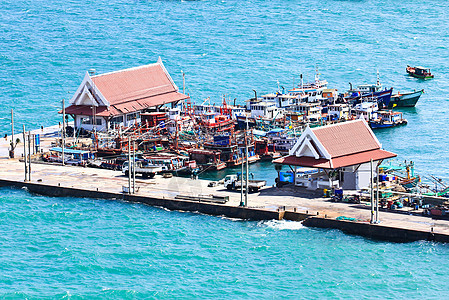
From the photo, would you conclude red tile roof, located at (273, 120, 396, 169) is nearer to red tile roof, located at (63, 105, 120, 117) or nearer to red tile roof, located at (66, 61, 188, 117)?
red tile roof, located at (63, 105, 120, 117)

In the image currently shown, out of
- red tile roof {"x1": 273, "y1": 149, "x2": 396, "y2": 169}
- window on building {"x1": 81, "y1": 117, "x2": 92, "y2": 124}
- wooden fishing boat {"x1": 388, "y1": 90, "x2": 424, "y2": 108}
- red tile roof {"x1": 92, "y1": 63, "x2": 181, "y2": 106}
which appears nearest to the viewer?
red tile roof {"x1": 273, "y1": 149, "x2": 396, "y2": 169}

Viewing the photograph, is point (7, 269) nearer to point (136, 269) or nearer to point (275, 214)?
point (136, 269)

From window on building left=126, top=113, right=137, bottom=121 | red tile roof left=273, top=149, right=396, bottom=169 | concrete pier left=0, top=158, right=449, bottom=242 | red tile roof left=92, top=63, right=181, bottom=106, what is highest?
red tile roof left=92, top=63, right=181, bottom=106

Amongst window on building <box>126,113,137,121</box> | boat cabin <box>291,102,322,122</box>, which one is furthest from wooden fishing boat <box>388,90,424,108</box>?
window on building <box>126,113,137,121</box>

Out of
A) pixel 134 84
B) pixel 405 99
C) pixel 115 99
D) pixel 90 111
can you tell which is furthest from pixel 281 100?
pixel 90 111

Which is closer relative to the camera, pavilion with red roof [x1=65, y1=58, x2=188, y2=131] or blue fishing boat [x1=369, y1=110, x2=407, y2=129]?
pavilion with red roof [x1=65, y1=58, x2=188, y2=131]

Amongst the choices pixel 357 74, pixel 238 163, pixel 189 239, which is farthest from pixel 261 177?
pixel 357 74

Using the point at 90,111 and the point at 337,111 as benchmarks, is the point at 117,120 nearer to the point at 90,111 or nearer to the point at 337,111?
the point at 90,111
